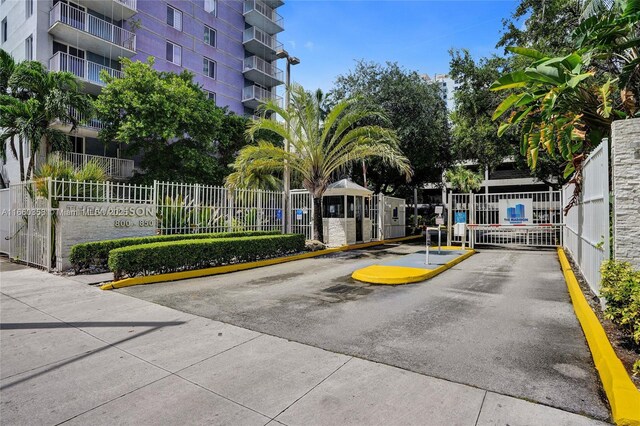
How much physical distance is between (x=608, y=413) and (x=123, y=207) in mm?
11910

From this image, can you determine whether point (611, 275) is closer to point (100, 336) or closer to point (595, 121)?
point (595, 121)

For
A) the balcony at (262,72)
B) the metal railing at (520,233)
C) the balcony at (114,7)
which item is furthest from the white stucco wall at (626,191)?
the balcony at (262,72)

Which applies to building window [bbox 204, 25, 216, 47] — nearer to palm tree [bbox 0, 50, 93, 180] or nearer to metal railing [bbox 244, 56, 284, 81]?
metal railing [bbox 244, 56, 284, 81]

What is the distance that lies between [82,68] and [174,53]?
7.24 m

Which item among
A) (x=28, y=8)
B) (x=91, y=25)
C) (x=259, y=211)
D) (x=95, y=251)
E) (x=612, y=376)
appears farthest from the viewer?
(x=91, y=25)

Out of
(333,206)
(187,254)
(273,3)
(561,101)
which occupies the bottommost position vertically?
(187,254)

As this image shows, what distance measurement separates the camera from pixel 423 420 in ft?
9.59

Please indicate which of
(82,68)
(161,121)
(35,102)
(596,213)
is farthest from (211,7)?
(596,213)

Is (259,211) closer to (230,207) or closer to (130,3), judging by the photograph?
(230,207)

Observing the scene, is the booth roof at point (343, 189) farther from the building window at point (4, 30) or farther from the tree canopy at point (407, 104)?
the building window at point (4, 30)

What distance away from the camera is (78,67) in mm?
19656

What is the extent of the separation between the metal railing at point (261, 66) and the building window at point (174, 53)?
6.24 m

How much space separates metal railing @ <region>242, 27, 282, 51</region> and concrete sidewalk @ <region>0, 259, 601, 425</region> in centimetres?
3026

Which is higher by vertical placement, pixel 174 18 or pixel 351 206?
pixel 174 18
